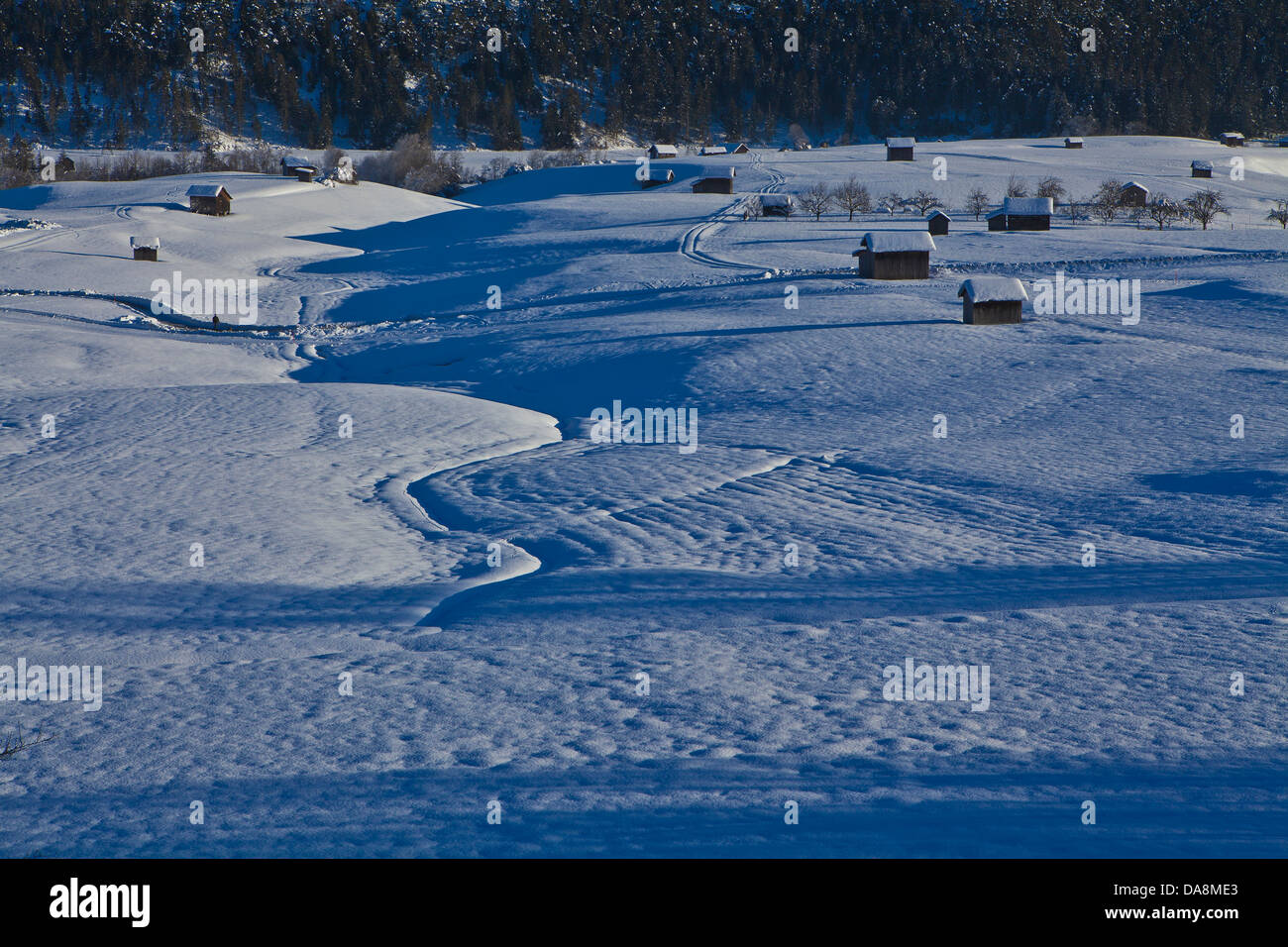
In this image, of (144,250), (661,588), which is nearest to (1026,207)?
(144,250)

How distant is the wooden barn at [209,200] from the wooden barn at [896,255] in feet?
128

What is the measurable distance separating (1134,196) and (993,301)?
115 feet

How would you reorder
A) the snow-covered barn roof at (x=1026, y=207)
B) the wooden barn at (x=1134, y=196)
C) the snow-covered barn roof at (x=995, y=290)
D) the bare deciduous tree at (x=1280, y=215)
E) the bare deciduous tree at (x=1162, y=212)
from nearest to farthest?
the snow-covered barn roof at (x=995, y=290) < the snow-covered barn roof at (x=1026, y=207) < the bare deciduous tree at (x=1162, y=212) < the bare deciduous tree at (x=1280, y=215) < the wooden barn at (x=1134, y=196)

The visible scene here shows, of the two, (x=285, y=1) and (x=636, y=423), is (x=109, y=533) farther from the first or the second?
(x=285, y=1)

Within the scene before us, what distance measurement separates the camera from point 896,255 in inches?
1341

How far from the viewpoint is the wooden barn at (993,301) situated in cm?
2608

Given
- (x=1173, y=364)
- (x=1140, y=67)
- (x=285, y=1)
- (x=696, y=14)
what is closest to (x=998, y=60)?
(x=1140, y=67)

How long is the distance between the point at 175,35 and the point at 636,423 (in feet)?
438

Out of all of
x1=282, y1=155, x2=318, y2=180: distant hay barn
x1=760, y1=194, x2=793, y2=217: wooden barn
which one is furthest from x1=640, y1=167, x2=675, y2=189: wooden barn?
x1=282, y1=155, x2=318, y2=180: distant hay barn

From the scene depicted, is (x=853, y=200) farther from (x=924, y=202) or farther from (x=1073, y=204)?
(x=1073, y=204)

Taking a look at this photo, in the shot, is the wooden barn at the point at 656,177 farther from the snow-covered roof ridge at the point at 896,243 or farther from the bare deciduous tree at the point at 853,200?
the snow-covered roof ridge at the point at 896,243

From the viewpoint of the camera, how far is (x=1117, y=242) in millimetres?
42719

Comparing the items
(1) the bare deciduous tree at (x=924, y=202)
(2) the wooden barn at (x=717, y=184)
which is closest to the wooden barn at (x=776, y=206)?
(1) the bare deciduous tree at (x=924, y=202)

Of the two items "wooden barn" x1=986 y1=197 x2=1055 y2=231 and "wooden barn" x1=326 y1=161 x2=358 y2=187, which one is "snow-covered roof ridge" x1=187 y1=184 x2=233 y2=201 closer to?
"wooden barn" x1=326 y1=161 x2=358 y2=187
